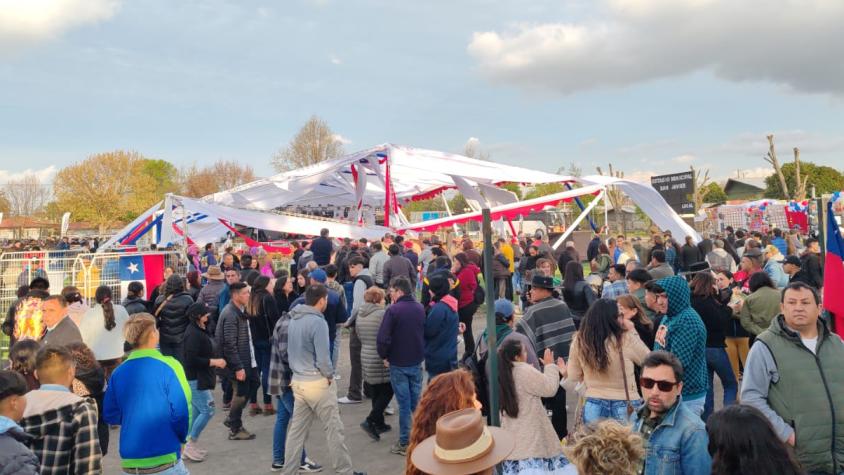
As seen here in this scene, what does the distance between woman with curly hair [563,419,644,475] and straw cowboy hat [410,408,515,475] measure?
0.28 m

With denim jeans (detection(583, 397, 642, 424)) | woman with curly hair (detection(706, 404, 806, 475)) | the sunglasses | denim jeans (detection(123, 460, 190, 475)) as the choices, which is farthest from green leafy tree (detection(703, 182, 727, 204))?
woman with curly hair (detection(706, 404, 806, 475))

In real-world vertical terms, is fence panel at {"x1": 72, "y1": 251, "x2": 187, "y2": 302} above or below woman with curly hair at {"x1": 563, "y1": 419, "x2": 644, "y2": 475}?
above

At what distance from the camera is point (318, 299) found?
5.49 m

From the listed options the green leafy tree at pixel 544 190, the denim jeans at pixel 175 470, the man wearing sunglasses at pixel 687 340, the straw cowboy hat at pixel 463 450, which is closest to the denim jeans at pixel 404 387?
the denim jeans at pixel 175 470

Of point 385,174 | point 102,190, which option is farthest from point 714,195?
point 102,190

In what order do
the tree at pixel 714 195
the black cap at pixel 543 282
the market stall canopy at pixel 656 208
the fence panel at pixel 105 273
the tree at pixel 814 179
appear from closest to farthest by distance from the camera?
1. the black cap at pixel 543 282
2. the fence panel at pixel 105 273
3. the market stall canopy at pixel 656 208
4. the tree at pixel 814 179
5. the tree at pixel 714 195

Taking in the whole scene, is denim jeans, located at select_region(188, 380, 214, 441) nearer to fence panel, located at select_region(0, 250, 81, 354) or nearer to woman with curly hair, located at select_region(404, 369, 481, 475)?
woman with curly hair, located at select_region(404, 369, 481, 475)

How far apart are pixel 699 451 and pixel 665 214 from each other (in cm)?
1351

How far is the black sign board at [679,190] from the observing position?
19.1 metres

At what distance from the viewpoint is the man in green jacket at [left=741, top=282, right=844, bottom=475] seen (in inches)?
126

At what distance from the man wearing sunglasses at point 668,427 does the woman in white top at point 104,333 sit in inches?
217

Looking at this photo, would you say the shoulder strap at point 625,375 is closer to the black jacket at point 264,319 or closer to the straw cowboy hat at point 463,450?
the straw cowboy hat at point 463,450

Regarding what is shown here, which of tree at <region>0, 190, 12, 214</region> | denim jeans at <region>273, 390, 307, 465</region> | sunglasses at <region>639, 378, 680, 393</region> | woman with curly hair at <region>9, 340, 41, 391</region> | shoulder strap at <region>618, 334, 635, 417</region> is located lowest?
denim jeans at <region>273, 390, 307, 465</region>

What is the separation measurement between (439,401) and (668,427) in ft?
3.74
